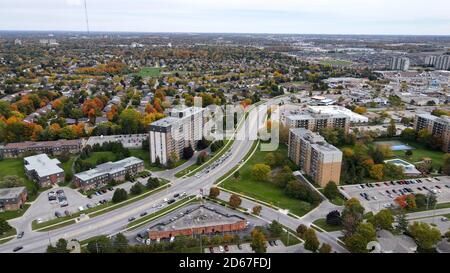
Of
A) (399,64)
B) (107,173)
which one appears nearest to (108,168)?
(107,173)

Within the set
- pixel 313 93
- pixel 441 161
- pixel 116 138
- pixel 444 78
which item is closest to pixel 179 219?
pixel 116 138

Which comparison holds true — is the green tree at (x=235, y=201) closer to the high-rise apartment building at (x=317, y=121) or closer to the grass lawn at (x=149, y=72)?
the high-rise apartment building at (x=317, y=121)

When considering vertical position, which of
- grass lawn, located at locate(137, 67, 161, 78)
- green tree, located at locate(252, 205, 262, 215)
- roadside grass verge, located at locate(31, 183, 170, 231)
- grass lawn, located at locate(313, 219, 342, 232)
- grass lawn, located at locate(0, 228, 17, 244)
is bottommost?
grass lawn, located at locate(0, 228, 17, 244)

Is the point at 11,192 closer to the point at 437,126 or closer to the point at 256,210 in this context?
the point at 256,210

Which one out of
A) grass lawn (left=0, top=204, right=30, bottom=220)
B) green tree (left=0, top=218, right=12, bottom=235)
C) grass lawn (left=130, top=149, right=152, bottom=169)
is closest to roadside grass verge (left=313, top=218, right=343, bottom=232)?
grass lawn (left=130, top=149, right=152, bottom=169)

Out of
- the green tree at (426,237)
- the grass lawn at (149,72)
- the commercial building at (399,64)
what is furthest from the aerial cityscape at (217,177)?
the commercial building at (399,64)

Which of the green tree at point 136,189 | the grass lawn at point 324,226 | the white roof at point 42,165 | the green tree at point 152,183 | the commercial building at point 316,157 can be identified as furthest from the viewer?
the white roof at point 42,165

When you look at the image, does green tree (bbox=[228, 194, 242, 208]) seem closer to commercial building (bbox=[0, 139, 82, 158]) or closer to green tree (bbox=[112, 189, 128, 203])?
green tree (bbox=[112, 189, 128, 203])

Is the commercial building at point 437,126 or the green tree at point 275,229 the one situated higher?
the commercial building at point 437,126
